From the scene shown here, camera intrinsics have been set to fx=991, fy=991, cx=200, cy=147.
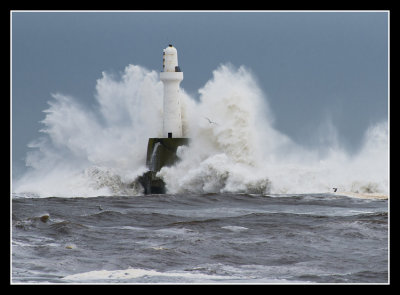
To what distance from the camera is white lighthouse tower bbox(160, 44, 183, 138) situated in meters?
42.4

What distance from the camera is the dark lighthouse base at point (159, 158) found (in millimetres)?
41531

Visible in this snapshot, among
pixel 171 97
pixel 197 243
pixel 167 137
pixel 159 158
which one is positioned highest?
pixel 171 97

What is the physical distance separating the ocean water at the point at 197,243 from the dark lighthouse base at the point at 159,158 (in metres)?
9.13

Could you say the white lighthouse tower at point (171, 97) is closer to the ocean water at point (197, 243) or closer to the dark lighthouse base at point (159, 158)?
the dark lighthouse base at point (159, 158)

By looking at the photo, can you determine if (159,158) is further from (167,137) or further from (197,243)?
(197,243)

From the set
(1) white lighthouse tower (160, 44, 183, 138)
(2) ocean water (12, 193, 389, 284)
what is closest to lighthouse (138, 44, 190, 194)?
(1) white lighthouse tower (160, 44, 183, 138)

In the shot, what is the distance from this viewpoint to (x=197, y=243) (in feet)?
71.7

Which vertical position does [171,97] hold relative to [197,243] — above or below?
above

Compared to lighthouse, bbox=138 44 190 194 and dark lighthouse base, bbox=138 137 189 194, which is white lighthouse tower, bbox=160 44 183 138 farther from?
dark lighthouse base, bbox=138 137 189 194

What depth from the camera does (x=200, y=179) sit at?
41.1 m

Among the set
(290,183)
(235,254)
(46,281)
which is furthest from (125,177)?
(46,281)

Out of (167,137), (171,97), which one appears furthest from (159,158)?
(171,97)

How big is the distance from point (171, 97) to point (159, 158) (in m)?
2.76

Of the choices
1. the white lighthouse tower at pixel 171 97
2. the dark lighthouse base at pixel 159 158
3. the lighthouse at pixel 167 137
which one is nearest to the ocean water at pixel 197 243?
the dark lighthouse base at pixel 159 158
